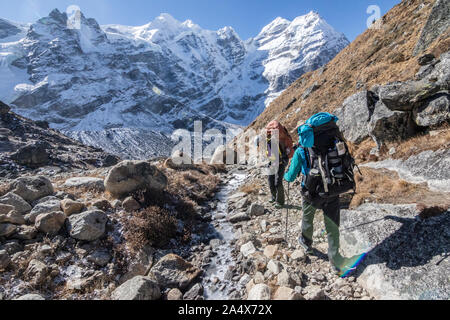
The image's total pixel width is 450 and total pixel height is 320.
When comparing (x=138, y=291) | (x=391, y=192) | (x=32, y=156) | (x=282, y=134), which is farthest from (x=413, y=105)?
(x=32, y=156)

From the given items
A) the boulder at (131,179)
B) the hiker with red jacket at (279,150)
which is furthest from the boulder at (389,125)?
the boulder at (131,179)

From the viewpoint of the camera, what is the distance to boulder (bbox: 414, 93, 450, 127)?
276 inches

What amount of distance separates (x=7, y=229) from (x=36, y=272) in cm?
165

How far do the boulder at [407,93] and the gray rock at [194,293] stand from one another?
347 inches

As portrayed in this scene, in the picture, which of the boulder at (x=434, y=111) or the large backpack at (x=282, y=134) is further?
the large backpack at (x=282, y=134)

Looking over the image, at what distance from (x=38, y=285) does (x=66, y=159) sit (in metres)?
33.8

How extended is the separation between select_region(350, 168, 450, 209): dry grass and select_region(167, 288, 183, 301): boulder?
4.86 meters

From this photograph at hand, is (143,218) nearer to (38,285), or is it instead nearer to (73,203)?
(73,203)

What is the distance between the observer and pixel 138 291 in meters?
3.99

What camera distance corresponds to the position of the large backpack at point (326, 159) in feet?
13.9

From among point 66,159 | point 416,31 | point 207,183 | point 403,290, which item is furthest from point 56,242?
point 66,159

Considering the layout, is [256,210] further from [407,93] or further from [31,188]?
[31,188]

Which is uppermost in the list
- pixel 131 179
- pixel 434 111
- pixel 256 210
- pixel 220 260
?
pixel 434 111

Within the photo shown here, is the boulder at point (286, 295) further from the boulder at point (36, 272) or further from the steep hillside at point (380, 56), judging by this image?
the steep hillside at point (380, 56)
